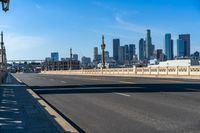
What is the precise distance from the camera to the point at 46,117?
1292cm

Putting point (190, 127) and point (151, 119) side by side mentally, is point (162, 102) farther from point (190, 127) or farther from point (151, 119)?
point (190, 127)

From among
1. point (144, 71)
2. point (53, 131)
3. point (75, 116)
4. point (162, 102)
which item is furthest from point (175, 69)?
point (53, 131)

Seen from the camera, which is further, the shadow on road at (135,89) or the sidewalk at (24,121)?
the shadow on road at (135,89)

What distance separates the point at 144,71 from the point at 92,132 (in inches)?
2185

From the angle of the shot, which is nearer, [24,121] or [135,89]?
[24,121]

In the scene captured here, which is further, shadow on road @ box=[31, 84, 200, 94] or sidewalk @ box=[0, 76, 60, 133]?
shadow on road @ box=[31, 84, 200, 94]

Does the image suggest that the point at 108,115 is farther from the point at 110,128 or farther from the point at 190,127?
the point at 190,127

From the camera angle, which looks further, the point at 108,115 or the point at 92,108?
the point at 92,108

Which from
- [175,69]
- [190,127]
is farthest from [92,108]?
[175,69]

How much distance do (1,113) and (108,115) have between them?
336 cm

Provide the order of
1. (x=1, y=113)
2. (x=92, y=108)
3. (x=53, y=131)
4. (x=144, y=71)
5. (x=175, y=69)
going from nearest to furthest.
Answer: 1. (x=53, y=131)
2. (x=1, y=113)
3. (x=92, y=108)
4. (x=175, y=69)
5. (x=144, y=71)

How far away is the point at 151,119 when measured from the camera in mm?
12555

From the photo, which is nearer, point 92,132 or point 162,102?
point 92,132

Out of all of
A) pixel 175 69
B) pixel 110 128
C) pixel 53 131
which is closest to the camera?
pixel 53 131
